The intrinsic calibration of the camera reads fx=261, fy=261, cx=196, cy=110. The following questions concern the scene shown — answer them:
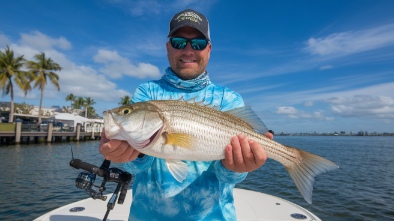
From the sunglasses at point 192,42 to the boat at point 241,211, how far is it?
4.16 m

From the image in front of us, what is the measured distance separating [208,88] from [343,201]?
531 inches

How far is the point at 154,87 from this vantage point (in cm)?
336

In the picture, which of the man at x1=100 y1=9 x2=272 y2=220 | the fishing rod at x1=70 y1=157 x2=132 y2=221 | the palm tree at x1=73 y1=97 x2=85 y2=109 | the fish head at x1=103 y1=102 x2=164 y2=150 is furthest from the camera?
the palm tree at x1=73 y1=97 x2=85 y2=109

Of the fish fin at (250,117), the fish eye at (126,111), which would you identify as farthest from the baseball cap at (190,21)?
the fish eye at (126,111)

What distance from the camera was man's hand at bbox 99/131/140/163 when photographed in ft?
8.01

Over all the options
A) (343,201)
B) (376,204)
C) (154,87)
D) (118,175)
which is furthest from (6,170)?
(376,204)

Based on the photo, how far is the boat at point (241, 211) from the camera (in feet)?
18.7

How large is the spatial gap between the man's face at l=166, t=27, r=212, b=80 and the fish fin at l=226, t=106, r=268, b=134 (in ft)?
2.20

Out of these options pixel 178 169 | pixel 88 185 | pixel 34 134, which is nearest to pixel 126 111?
pixel 178 169

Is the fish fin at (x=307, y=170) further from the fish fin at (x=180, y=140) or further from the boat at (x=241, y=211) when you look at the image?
the boat at (x=241, y=211)

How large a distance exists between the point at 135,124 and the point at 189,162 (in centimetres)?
78

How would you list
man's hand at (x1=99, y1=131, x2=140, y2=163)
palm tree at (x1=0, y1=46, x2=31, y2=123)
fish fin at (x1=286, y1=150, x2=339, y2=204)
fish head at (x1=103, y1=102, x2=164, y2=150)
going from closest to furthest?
man's hand at (x1=99, y1=131, x2=140, y2=163) < fish head at (x1=103, y1=102, x2=164, y2=150) < fish fin at (x1=286, y1=150, x2=339, y2=204) < palm tree at (x1=0, y1=46, x2=31, y2=123)

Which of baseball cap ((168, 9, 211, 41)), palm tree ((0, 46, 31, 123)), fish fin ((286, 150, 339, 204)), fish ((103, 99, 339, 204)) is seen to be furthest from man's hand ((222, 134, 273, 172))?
palm tree ((0, 46, 31, 123))

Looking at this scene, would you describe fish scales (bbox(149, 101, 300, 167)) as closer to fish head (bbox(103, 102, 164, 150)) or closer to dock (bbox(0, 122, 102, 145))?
fish head (bbox(103, 102, 164, 150))
